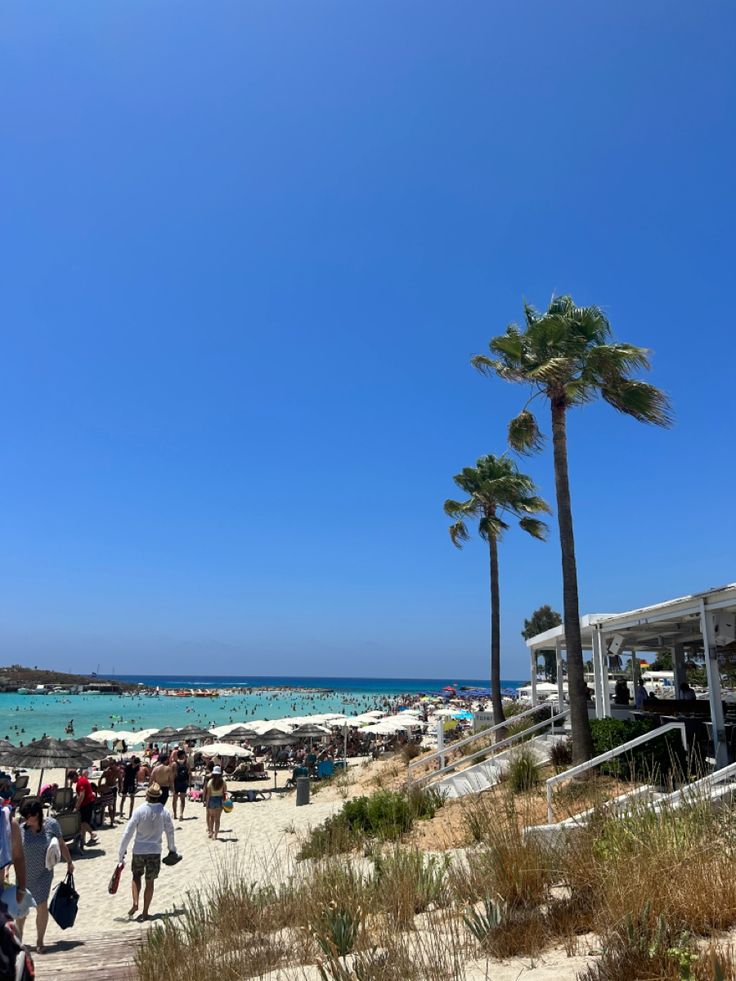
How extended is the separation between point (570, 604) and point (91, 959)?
9.92m

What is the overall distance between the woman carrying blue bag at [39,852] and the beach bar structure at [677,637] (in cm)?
902

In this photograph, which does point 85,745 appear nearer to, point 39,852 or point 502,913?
point 39,852

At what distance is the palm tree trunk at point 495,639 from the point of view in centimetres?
2127

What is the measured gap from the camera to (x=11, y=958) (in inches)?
134

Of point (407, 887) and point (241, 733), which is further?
point (241, 733)

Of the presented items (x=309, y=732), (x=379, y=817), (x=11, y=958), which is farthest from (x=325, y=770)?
(x=11, y=958)

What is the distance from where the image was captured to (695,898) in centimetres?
425

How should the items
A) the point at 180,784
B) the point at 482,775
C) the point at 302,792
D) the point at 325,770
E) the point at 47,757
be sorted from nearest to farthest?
1. the point at 482,775
2. the point at 47,757
3. the point at 180,784
4. the point at 302,792
5. the point at 325,770

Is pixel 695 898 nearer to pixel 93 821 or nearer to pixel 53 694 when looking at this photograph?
pixel 93 821

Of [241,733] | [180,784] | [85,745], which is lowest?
[180,784]

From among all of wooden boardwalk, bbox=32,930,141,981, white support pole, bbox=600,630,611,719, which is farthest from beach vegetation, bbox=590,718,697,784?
wooden boardwalk, bbox=32,930,141,981

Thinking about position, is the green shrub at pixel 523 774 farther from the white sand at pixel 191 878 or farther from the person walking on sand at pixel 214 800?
the person walking on sand at pixel 214 800

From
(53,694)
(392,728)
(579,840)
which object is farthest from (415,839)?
(53,694)

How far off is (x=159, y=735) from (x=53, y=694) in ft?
388
